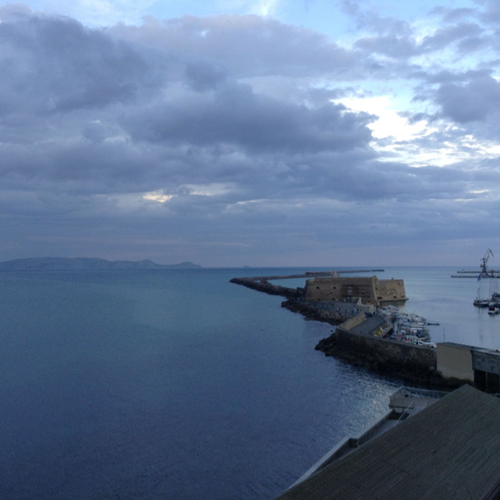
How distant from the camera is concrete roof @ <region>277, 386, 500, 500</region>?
753 centimetres

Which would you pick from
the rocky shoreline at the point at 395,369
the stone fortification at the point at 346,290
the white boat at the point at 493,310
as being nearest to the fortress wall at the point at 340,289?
the stone fortification at the point at 346,290

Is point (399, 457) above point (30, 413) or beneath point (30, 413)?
above

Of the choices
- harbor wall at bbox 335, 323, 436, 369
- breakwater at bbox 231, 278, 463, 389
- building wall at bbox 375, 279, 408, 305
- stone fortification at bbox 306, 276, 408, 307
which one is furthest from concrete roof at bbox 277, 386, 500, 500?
building wall at bbox 375, 279, 408, 305

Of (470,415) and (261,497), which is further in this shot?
(261,497)

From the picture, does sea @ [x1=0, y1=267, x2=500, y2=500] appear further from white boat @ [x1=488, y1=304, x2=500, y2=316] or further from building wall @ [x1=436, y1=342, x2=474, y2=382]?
white boat @ [x1=488, y1=304, x2=500, y2=316]

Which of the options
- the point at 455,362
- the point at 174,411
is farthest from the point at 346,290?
the point at 174,411

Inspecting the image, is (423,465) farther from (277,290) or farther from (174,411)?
(277,290)

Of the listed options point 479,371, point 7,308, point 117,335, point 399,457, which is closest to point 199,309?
point 117,335

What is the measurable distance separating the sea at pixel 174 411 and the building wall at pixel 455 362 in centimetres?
254

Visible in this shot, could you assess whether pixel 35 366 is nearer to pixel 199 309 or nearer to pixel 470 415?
pixel 470 415

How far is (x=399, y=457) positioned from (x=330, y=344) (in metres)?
21.9

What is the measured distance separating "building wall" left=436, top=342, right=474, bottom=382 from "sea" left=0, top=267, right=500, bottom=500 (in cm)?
254

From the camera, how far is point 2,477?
12836mm

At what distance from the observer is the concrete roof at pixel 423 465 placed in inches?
296
